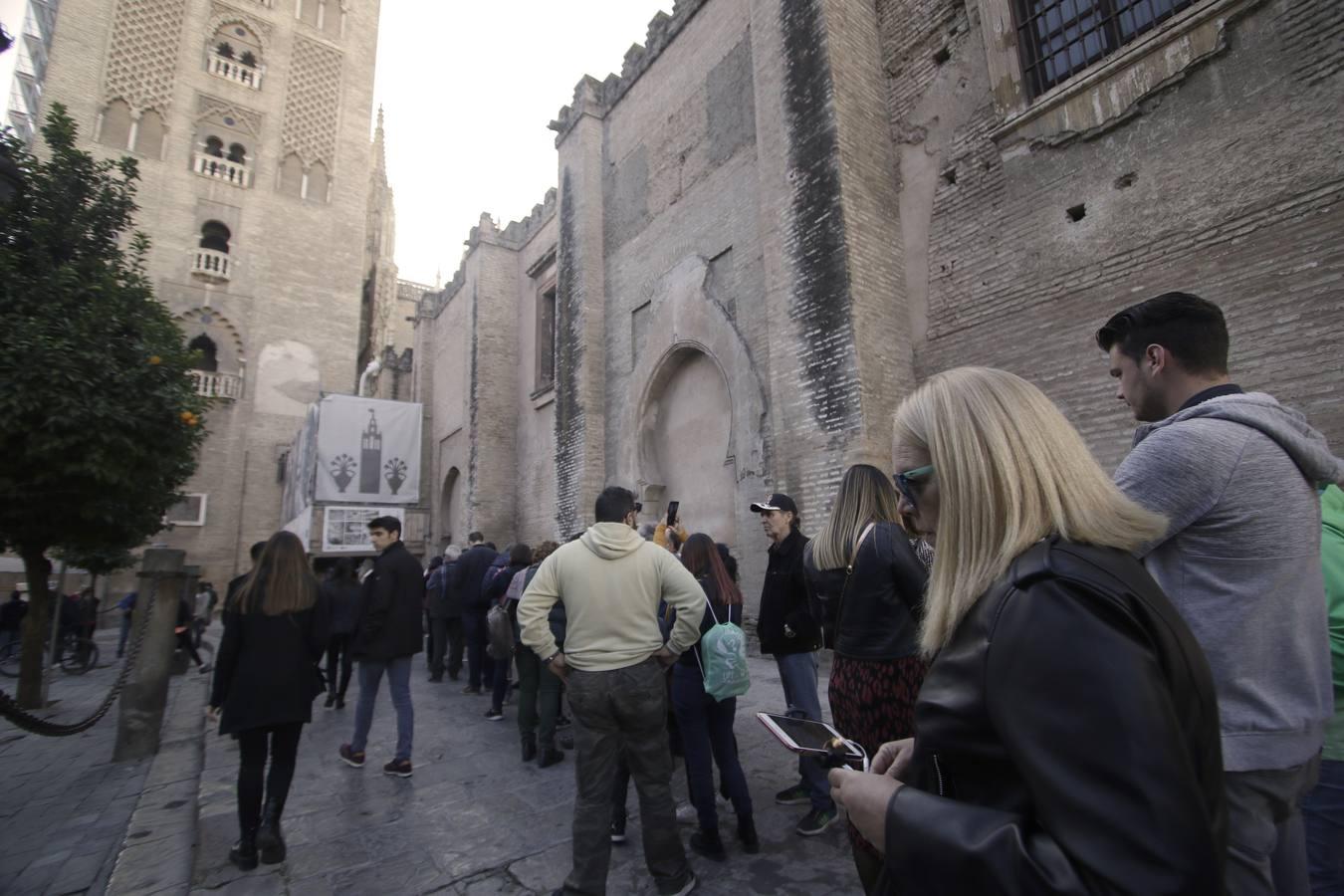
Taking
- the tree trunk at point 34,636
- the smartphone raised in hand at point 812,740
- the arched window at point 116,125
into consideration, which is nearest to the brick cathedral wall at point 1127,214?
the smartphone raised in hand at point 812,740

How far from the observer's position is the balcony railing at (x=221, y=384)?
19.9 m

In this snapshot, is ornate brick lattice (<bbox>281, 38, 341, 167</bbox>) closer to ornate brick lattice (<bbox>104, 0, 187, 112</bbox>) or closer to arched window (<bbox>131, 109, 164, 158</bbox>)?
ornate brick lattice (<bbox>104, 0, 187, 112</bbox>)

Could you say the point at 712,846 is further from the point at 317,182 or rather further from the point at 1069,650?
the point at 317,182

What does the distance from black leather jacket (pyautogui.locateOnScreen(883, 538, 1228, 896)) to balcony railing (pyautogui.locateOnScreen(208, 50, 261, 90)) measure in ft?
96.3

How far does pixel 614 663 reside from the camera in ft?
10.2

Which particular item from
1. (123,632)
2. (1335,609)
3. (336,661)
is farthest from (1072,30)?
(123,632)

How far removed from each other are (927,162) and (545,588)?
7434mm

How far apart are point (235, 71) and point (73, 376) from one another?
21702mm

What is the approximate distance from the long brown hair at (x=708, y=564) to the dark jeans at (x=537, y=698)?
164cm

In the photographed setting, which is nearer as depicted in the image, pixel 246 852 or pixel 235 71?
pixel 246 852

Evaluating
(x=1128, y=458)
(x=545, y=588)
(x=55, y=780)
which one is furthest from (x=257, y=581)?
(x=1128, y=458)

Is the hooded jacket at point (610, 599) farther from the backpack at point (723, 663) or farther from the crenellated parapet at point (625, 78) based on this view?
the crenellated parapet at point (625, 78)

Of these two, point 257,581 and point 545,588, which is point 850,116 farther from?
point 257,581

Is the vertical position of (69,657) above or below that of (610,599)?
below
